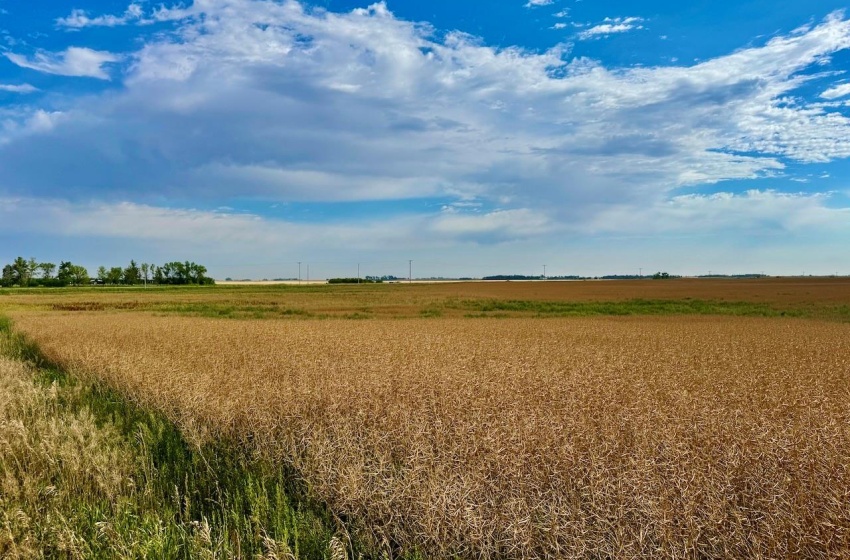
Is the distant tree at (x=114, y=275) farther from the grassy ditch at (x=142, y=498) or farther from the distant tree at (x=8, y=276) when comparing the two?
the grassy ditch at (x=142, y=498)

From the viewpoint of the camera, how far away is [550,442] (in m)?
6.35

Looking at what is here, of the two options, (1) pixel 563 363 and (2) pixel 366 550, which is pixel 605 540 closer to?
(2) pixel 366 550

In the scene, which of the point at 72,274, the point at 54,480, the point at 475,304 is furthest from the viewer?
the point at 72,274

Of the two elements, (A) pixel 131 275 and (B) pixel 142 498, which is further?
(A) pixel 131 275

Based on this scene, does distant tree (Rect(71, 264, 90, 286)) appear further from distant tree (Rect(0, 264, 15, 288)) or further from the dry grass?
the dry grass

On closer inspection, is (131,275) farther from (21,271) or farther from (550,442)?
(550,442)

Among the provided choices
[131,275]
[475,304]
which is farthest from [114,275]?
[475,304]

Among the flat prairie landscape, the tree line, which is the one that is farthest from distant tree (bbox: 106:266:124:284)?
the flat prairie landscape

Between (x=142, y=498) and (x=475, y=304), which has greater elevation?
(x=475, y=304)

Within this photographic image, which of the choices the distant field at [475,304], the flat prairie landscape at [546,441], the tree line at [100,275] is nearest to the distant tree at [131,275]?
the tree line at [100,275]

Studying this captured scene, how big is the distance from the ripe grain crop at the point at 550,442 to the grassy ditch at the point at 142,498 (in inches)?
18.1

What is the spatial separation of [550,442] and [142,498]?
5.18 m

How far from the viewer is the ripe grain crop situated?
4715 mm

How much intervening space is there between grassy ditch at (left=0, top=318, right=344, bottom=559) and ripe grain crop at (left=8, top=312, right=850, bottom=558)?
1.51ft
